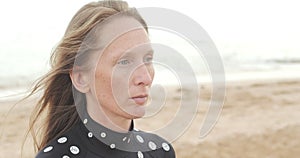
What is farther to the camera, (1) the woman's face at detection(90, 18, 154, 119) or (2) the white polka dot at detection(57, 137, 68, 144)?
(2) the white polka dot at detection(57, 137, 68, 144)

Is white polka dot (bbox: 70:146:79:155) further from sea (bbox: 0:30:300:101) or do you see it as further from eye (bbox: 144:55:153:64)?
sea (bbox: 0:30:300:101)

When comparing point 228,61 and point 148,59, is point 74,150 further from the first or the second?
point 228,61

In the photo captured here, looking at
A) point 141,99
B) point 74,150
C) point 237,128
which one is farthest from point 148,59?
point 237,128

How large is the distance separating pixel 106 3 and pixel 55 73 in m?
0.26

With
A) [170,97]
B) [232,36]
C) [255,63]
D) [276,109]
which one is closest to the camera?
[276,109]

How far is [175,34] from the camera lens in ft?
5.49

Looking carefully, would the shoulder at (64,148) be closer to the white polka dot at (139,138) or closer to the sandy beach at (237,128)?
the white polka dot at (139,138)

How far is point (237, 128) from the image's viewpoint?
350 inches

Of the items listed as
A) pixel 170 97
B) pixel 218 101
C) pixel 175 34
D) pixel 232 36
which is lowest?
pixel 232 36

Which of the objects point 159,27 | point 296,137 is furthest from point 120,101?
point 296,137

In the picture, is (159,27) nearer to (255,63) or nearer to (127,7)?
(127,7)

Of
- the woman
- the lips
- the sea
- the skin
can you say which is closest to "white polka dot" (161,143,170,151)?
the woman

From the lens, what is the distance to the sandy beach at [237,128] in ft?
24.1

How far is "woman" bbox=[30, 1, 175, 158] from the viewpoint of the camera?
1.61 m
